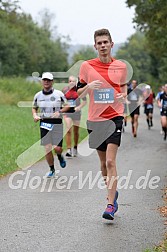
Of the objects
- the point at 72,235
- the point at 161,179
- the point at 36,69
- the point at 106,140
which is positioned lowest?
the point at 36,69

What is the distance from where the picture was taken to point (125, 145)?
768 inches

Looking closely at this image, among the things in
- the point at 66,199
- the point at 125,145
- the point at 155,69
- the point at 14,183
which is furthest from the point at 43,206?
the point at 155,69

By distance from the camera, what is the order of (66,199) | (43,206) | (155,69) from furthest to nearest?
(155,69)
(66,199)
(43,206)

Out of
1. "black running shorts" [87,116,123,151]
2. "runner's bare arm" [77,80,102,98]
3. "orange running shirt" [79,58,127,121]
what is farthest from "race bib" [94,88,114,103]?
"black running shorts" [87,116,123,151]

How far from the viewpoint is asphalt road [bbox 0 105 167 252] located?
6.46 meters

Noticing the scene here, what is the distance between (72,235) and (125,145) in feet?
42.0

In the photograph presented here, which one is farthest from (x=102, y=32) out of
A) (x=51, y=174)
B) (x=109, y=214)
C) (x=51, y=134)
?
(x=51, y=174)

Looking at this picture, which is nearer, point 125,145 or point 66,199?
point 66,199

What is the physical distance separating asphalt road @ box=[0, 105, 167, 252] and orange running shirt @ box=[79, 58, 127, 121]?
4.43 feet

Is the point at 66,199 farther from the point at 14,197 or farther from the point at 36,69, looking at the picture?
the point at 36,69

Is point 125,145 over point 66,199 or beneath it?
beneath

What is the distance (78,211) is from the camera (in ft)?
27.0

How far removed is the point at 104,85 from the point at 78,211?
1.80m

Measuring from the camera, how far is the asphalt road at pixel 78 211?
6461 millimetres
